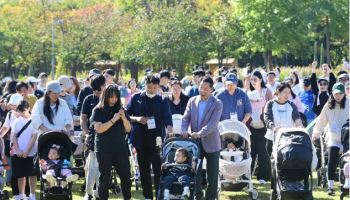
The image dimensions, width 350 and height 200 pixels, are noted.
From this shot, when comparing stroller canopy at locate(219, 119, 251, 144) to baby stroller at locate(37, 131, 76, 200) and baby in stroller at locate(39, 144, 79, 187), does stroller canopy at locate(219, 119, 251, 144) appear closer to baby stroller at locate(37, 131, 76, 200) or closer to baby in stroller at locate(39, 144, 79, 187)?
baby stroller at locate(37, 131, 76, 200)

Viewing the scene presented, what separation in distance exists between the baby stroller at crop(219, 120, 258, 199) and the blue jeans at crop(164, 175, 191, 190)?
5.26 feet

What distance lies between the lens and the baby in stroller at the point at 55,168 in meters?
9.14

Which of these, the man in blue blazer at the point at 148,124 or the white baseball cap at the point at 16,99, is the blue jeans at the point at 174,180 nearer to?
the man in blue blazer at the point at 148,124

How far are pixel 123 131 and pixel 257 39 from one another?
2719cm

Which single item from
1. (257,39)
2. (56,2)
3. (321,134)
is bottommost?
(321,134)

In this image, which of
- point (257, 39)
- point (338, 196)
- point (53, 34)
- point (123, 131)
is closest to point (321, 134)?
point (338, 196)

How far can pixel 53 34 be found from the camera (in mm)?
44750

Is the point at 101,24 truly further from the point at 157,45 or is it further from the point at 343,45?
the point at 343,45

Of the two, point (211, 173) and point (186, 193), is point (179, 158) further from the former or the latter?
point (211, 173)

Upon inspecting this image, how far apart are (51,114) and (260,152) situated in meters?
4.31

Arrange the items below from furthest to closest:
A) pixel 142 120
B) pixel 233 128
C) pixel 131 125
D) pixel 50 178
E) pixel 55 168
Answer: pixel 233 128, pixel 142 120, pixel 131 125, pixel 55 168, pixel 50 178

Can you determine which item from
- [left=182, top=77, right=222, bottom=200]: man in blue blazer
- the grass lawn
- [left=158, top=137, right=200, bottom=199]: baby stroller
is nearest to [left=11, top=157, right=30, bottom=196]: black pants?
the grass lawn

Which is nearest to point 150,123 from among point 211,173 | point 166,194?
point 211,173

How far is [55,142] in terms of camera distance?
9.57 m
